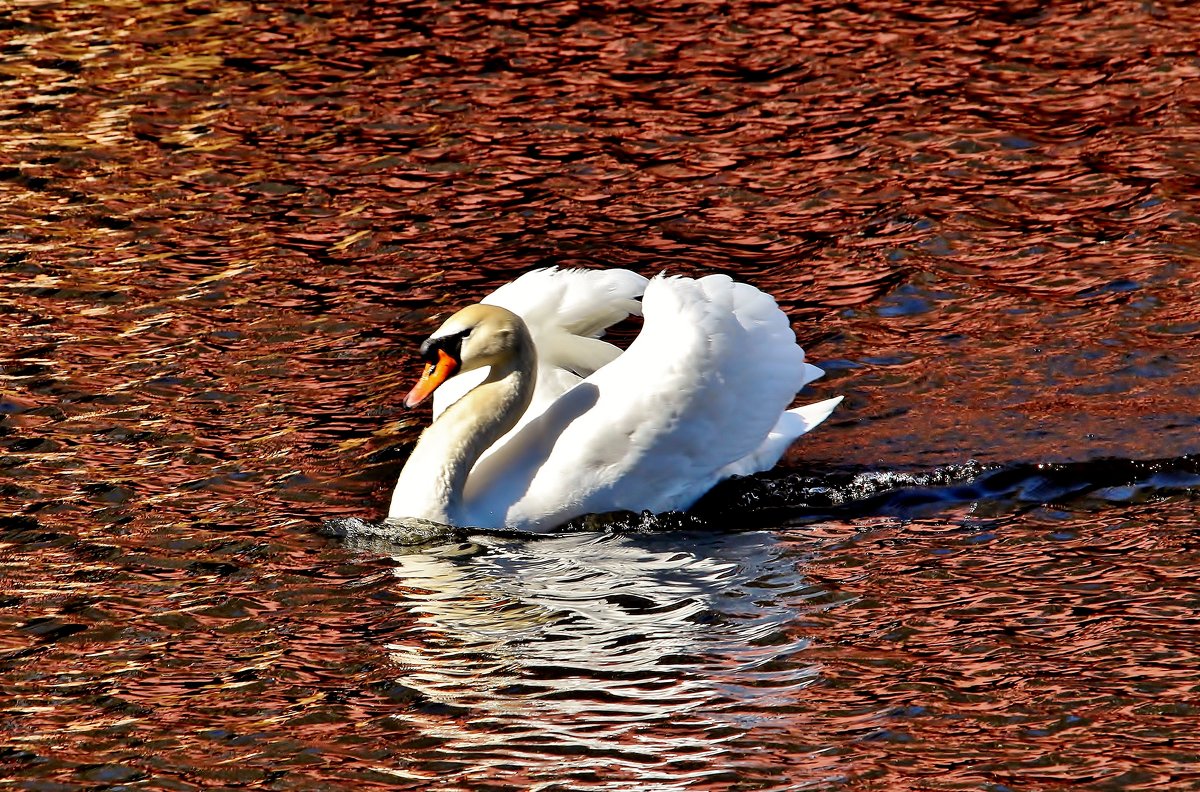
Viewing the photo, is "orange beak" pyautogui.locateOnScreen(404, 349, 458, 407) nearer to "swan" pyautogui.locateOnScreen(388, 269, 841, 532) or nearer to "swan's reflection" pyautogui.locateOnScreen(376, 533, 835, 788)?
"swan" pyautogui.locateOnScreen(388, 269, 841, 532)

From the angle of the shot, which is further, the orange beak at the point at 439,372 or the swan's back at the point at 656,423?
the orange beak at the point at 439,372

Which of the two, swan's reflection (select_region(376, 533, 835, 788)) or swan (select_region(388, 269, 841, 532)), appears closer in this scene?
swan's reflection (select_region(376, 533, 835, 788))

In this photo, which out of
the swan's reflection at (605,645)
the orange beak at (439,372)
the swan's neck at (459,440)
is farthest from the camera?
the orange beak at (439,372)

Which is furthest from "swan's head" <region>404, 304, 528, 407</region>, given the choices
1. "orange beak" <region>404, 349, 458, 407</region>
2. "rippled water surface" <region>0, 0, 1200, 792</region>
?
"rippled water surface" <region>0, 0, 1200, 792</region>

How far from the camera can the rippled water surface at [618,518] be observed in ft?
19.2

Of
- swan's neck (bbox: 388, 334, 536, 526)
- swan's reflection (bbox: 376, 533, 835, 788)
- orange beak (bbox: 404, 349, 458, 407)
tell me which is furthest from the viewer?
orange beak (bbox: 404, 349, 458, 407)

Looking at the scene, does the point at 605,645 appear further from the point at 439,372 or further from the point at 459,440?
the point at 439,372

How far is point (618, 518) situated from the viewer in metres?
7.38

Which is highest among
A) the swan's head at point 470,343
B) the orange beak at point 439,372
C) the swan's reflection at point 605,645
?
the swan's head at point 470,343

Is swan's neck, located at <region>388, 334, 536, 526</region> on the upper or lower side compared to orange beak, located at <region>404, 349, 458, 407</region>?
lower

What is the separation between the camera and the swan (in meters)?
7.27

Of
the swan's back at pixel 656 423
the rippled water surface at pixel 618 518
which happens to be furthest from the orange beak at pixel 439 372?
the rippled water surface at pixel 618 518

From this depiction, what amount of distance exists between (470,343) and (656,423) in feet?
2.83

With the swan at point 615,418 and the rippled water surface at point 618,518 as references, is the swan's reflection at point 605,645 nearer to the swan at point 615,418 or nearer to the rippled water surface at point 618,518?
the rippled water surface at point 618,518
